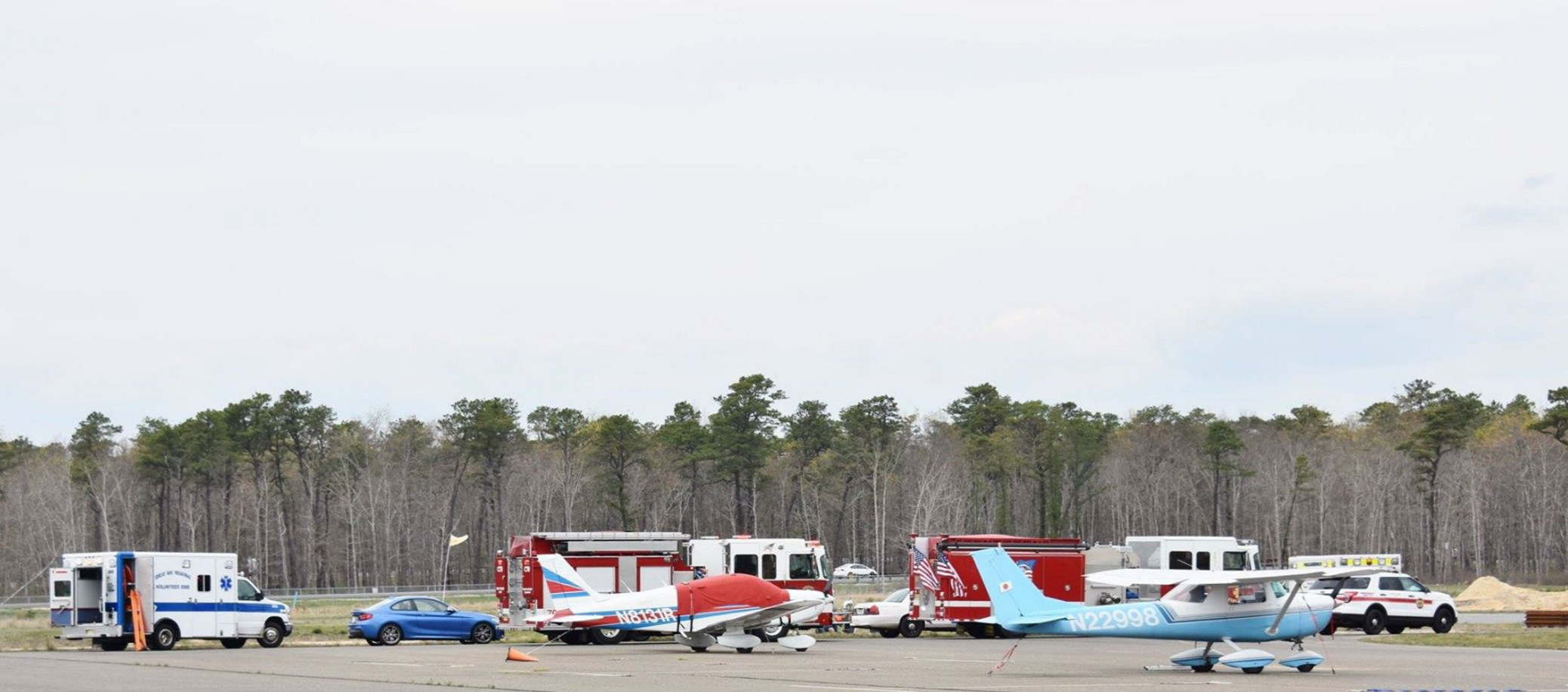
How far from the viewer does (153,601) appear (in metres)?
35.5

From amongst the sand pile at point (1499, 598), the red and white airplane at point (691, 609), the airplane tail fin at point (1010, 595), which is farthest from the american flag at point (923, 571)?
the sand pile at point (1499, 598)

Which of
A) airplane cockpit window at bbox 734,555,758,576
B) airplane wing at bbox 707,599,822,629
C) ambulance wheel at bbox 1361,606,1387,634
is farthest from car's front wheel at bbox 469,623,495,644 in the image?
ambulance wheel at bbox 1361,606,1387,634

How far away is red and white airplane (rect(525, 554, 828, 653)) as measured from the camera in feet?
107

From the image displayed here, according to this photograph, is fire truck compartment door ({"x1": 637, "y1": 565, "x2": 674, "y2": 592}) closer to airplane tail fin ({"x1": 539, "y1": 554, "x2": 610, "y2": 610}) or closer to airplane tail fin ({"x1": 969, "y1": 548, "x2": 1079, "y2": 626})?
airplane tail fin ({"x1": 539, "y1": 554, "x2": 610, "y2": 610})

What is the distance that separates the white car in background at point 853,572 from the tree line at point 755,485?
10.7 feet

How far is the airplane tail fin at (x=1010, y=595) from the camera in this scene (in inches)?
1077

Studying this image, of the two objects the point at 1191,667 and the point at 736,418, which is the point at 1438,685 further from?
the point at 736,418

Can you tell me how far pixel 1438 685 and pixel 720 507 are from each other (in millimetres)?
92308

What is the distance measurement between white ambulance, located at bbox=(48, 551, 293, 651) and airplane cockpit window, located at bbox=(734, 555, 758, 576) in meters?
11.0

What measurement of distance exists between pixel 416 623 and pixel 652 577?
5884mm

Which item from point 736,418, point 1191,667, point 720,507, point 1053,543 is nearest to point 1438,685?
point 1191,667

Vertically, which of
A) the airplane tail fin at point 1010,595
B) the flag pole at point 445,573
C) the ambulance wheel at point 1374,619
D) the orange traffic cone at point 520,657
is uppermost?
the airplane tail fin at point 1010,595

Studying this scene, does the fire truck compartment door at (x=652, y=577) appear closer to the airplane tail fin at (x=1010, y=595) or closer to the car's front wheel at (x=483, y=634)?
the car's front wheel at (x=483, y=634)

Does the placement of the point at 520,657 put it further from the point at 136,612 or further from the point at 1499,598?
the point at 1499,598
